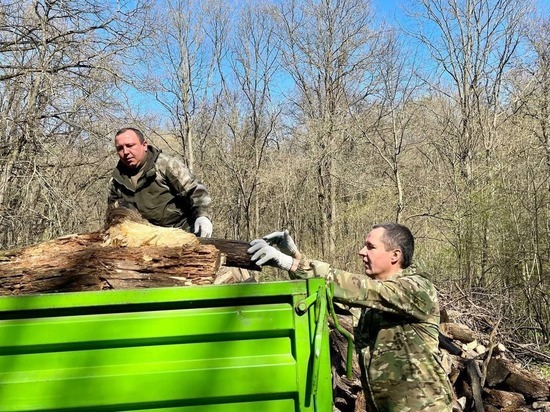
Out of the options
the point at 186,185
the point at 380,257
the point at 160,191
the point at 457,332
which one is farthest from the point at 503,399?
the point at 160,191

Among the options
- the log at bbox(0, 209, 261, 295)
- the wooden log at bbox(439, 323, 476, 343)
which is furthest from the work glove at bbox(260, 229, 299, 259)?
the wooden log at bbox(439, 323, 476, 343)

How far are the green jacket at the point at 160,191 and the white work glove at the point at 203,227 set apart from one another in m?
0.18

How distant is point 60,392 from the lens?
1.63 meters

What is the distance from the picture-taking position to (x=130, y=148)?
4023mm

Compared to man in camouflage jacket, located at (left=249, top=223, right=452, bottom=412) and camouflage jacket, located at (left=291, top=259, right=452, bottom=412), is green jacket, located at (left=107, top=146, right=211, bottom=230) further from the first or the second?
camouflage jacket, located at (left=291, top=259, right=452, bottom=412)

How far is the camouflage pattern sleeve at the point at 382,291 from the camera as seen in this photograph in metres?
2.23

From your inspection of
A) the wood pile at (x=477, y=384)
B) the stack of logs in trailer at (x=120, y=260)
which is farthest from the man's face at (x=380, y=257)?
the wood pile at (x=477, y=384)

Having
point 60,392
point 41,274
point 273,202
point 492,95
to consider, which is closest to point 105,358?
point 60,392

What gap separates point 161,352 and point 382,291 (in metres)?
1.10

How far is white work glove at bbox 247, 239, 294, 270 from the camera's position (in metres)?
2.44

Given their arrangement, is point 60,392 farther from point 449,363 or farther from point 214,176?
point 214,176

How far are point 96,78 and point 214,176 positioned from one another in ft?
45.2

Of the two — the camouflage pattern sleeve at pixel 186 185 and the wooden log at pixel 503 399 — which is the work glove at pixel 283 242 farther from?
the wooden log at pixel 503 399

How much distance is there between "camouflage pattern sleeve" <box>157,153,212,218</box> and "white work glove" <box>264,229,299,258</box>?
1573 millimetres
